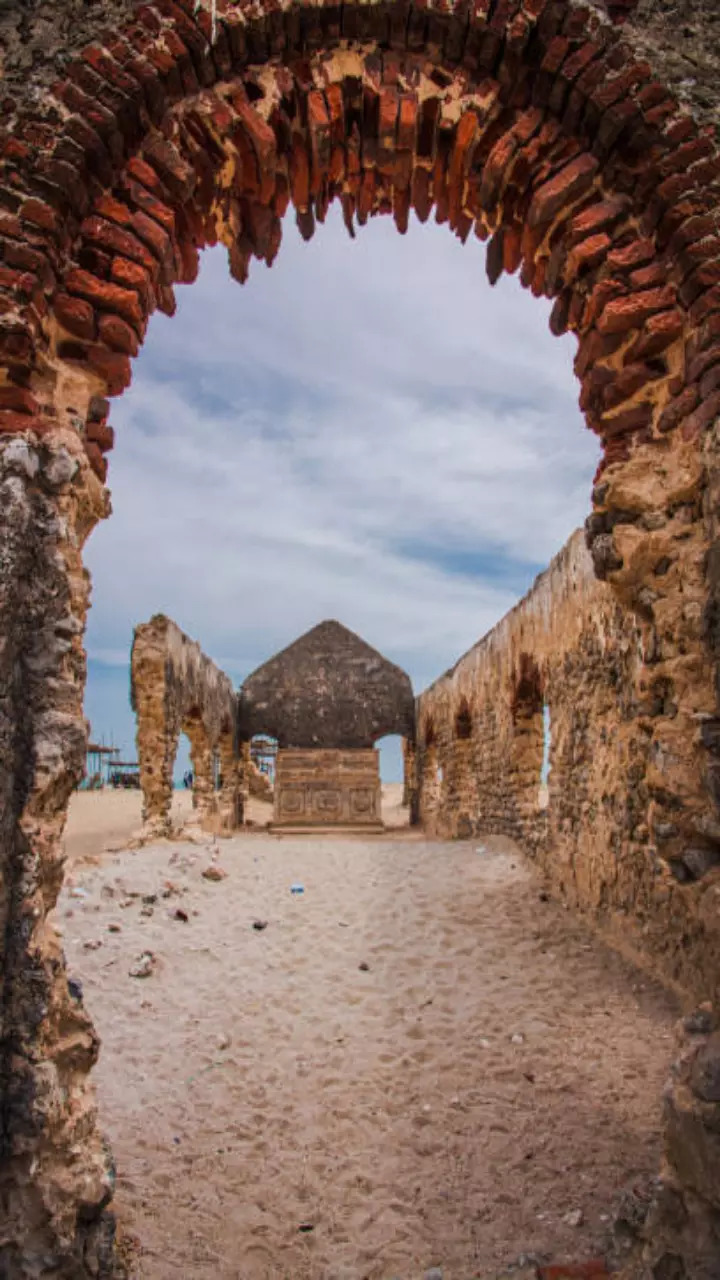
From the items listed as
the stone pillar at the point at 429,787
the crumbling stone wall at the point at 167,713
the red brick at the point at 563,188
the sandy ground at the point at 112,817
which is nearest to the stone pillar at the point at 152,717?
the crumbling stone wall at the point at 167,713

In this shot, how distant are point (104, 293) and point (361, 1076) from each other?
167 inches

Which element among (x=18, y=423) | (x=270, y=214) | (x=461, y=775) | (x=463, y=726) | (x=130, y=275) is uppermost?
(x=270, y=214)

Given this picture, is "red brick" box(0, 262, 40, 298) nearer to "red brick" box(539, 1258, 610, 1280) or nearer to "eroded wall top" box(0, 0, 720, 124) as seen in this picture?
"eroded wall top" box(0, 0, 720, 124)

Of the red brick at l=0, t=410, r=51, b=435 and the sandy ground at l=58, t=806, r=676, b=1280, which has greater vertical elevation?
the red brick at l=0, t=410, r=51, b=435

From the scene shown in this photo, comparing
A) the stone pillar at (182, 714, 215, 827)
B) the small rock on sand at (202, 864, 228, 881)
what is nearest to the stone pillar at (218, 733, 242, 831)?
the stone pillar at (182, 714, 215, 827)

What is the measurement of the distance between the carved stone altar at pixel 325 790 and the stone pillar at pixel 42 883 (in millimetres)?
15564

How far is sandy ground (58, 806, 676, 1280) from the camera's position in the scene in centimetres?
302

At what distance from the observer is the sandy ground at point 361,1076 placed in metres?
3.02

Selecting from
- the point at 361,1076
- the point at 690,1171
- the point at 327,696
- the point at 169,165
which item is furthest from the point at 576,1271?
the point at 327,696

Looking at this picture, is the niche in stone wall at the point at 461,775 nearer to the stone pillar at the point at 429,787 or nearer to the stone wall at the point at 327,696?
the stone pillar at the point at 429,787

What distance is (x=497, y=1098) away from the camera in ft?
13.1

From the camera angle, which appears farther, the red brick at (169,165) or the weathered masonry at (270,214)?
the red brick at (169,165)

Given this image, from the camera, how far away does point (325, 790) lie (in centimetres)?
1838

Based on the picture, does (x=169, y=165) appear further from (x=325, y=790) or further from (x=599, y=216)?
(x=325, y=790)
